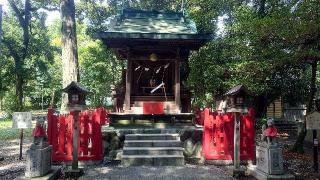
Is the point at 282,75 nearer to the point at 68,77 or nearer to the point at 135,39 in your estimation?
the point at 135,39

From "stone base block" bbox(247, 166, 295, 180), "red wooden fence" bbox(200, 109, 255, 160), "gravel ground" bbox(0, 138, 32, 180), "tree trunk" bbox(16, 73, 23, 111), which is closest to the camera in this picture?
"stone base block" bbox(247, 166, 295, 180)

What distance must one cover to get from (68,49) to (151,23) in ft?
14.1

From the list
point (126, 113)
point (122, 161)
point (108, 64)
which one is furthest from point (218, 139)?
point (108, 64)

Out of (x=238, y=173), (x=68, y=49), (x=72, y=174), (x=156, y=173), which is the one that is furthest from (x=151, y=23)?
(x=238, y=173)

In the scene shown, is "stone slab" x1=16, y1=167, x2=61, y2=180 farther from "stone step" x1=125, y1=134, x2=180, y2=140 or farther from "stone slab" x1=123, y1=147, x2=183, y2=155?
"stone step" x1=125, y1=134, x2=180, y2=140

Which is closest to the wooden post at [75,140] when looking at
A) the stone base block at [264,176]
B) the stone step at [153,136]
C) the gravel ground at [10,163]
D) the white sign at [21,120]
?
the gravel ground at [10,163]

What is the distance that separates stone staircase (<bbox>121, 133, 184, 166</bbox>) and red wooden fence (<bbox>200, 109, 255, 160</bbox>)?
0.98m

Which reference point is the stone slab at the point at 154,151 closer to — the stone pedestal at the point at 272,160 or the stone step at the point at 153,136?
the stone step at the point at 153,136

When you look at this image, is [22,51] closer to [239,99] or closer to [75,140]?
[75,140]

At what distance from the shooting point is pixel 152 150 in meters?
10.2

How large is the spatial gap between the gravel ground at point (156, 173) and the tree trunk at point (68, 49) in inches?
199

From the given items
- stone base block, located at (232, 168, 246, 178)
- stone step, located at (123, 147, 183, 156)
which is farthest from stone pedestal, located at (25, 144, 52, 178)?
stone base block, located at (232, 168, 246, 178)

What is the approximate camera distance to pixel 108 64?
31.2 m

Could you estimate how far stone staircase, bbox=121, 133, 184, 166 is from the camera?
972 centimetres
